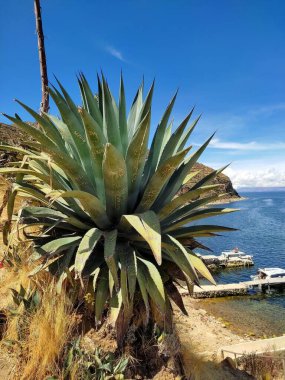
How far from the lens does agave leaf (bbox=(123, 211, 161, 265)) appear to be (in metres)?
2.59

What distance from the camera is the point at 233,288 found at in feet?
79.2

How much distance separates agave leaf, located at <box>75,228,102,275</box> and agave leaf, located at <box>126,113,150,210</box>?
656 mm

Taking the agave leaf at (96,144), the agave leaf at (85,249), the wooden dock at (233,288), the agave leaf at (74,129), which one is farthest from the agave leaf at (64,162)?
the wooden dock at (233,288)

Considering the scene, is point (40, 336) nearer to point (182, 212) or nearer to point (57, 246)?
point (57, 246)

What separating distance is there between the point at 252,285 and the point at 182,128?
986 inches

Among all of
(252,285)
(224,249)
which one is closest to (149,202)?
(252,285)

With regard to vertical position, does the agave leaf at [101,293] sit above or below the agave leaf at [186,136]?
below

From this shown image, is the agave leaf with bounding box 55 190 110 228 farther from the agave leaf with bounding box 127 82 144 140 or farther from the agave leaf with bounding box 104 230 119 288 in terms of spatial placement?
the agave leaf with bounding box 127 82 144 140

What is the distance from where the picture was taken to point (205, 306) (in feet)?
68.4

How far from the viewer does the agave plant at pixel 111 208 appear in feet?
9.64

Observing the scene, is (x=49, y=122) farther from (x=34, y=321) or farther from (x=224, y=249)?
(x=224, y=249)

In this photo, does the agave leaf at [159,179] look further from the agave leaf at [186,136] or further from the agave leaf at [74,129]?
the agave leaf at [186,136]

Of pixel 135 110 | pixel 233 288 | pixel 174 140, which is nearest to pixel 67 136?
pixel 135 110

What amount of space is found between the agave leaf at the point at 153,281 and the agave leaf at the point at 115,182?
0.57m
